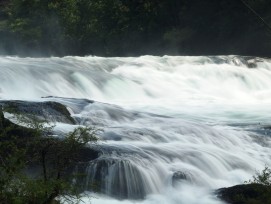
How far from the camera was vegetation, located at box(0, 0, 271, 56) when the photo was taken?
37844 millimetres

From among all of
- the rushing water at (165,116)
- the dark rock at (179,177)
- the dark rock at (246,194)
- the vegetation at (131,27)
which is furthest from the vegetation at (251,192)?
the vegetation at (131,27)

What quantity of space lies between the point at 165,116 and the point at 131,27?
28362 mm

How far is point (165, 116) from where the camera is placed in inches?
641

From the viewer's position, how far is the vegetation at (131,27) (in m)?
37.8

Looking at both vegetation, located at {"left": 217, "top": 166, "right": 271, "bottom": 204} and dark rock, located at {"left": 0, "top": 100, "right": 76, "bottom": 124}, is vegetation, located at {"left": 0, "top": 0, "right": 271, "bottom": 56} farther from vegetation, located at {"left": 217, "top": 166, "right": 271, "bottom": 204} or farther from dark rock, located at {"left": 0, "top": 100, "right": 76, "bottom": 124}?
vegetation, located at {"left": 217, "top": 166, "right": 271, "bottom": 204}

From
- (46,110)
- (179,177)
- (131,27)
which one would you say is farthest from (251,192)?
(131,27)

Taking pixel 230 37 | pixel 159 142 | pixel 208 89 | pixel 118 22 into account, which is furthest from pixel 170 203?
pixel 118 22

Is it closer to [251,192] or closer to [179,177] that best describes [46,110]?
[179,177]

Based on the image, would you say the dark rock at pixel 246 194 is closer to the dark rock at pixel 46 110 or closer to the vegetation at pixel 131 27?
the dark rock at pixel 46 110

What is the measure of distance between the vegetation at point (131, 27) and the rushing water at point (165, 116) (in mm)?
8429

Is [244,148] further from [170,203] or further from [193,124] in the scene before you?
[170,203]

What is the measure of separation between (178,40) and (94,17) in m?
8.36

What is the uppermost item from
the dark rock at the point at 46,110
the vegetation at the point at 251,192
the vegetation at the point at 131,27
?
the vegetation at the point at 131,27

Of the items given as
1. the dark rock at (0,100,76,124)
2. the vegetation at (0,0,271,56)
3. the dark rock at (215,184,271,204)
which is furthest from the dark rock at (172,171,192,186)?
the vegetation at (0,0,271,56)
